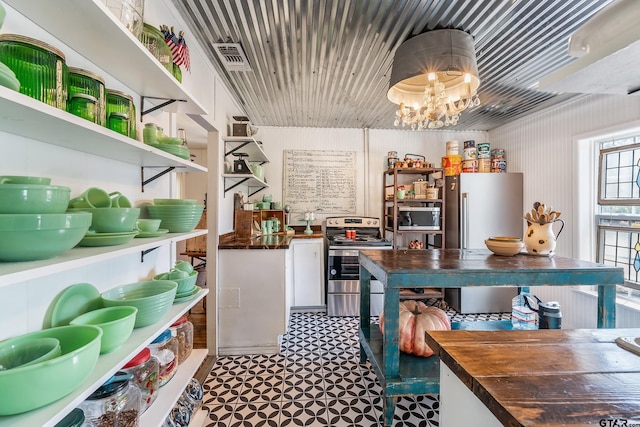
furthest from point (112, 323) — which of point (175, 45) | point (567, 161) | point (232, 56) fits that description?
point (567, 161)

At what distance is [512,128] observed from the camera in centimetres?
366

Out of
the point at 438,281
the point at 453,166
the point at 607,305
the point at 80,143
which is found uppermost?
the point at 453,166

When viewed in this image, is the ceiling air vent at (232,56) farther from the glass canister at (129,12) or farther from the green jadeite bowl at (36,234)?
the green jadeite bowl at (36,234)

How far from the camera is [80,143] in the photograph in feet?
3.05

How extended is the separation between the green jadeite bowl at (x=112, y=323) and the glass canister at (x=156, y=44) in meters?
1.08

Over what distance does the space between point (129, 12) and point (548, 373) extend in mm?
1655

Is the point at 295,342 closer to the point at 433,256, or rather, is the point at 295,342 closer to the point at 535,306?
the point at 433,256

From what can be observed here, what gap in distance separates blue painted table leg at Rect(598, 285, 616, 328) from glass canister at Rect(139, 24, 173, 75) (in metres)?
2.73

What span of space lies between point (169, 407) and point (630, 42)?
83.0 inches

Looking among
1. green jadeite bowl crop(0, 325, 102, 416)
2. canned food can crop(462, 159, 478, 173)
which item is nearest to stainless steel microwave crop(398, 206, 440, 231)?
canned food can crop(462, 159, 478, 173)

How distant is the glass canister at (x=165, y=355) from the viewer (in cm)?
125

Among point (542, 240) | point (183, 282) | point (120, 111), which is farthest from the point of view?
point (542, 240)

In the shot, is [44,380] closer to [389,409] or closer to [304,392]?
[389,409]

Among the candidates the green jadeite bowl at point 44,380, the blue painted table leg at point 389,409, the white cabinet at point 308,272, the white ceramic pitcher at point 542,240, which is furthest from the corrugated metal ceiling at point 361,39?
the blue painted table leg at point 389,409
